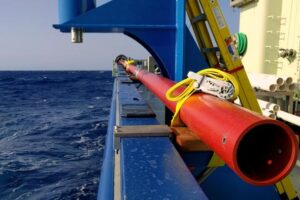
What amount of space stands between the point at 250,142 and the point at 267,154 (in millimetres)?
128

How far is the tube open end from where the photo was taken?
173 cm

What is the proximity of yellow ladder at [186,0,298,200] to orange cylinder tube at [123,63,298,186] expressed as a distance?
2134 millimetres

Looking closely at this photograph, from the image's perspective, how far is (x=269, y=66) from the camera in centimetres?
968

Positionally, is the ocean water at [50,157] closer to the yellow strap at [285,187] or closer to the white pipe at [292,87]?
the yellow strap at [285,187]

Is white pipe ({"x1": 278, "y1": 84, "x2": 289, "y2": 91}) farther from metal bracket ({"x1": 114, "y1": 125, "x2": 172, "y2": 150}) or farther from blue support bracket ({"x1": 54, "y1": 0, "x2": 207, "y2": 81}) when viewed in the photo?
metal bracket ({"x1": 114, "y1": 125, "x2": 172, "y2": 150})

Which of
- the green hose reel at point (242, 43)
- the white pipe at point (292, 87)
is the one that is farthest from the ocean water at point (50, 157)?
the green hose reel at point (242, 43)

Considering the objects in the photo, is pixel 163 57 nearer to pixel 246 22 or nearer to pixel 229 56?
pixel 229 56

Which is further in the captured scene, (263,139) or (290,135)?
(263,139)

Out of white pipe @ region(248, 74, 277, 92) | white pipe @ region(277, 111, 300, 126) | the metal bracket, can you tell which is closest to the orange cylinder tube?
the metal bracket

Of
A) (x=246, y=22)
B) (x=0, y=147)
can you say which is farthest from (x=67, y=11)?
(x=0, y=147)

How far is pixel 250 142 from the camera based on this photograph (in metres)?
1.97

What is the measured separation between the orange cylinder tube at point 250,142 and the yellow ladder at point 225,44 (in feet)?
7.00

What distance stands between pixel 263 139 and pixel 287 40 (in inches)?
316

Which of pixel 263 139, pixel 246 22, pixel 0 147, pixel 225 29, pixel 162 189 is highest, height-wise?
pixel 246 22
